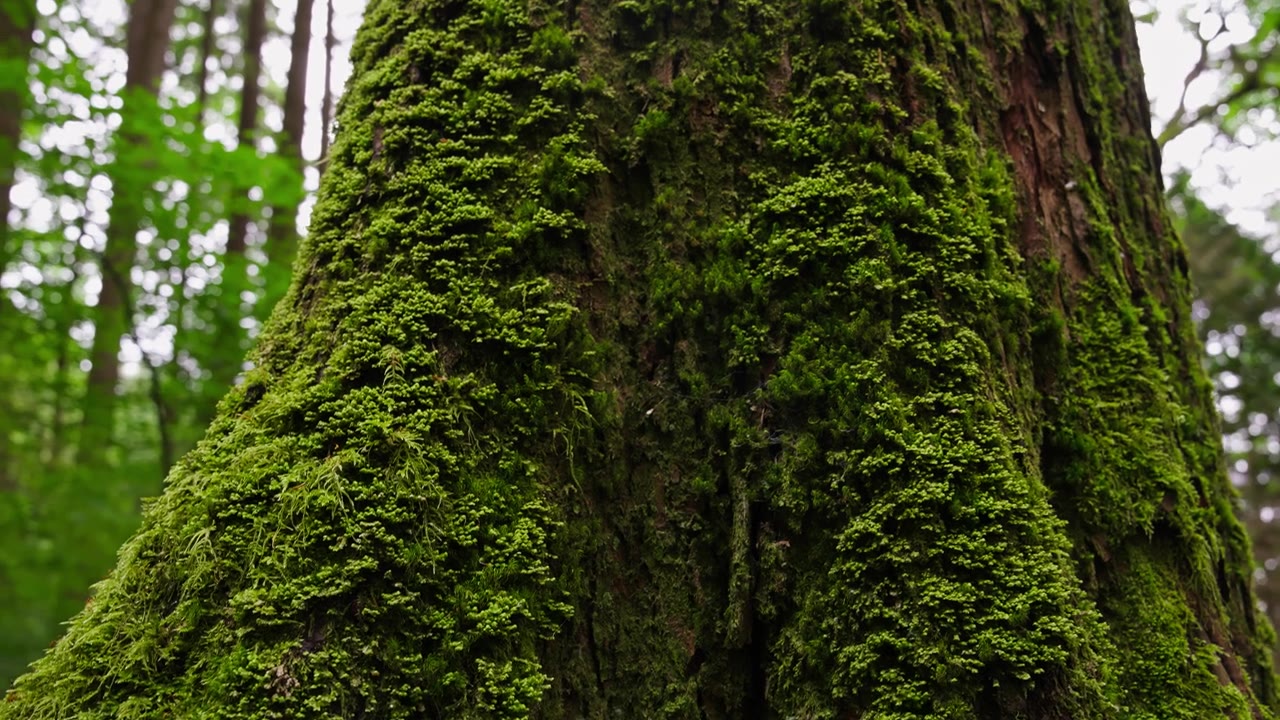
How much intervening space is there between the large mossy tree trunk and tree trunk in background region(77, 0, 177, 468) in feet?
15.6

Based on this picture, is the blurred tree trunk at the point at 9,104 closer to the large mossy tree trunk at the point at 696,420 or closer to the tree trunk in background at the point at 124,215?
the tree trunk in background at the point at 124,215

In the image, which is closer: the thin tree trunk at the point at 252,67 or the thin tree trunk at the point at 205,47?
the thin tree trunk at the point at 252,67

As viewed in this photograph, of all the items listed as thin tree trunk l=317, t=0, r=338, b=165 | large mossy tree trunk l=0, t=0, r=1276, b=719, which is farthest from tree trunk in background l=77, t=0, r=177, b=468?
large mossy tree trunk l=0, t=0, r=1276, b=719

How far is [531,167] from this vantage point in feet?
7.11

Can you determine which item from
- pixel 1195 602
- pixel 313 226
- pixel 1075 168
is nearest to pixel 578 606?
pixel 313 226

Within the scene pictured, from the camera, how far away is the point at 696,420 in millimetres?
2061

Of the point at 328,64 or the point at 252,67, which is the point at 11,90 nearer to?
the point at 252,67

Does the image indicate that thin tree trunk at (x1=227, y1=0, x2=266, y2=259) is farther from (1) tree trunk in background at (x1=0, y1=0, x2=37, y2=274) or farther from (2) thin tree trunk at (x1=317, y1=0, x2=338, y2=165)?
(1) tree trunk in background at (x1=0, y1=0, x2=37, y2=274)

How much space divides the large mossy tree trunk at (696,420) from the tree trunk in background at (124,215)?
15.6ft

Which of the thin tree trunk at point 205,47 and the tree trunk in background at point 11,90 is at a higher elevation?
→ the thin tree trunk at point 205,47

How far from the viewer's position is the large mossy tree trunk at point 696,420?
166cm

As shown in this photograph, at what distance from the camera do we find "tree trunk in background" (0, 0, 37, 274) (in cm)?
589

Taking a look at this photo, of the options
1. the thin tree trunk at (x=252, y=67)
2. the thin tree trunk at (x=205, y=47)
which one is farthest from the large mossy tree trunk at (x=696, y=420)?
the thin tree trunk at (x=205, y=47)

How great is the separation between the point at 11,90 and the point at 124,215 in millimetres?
2763
